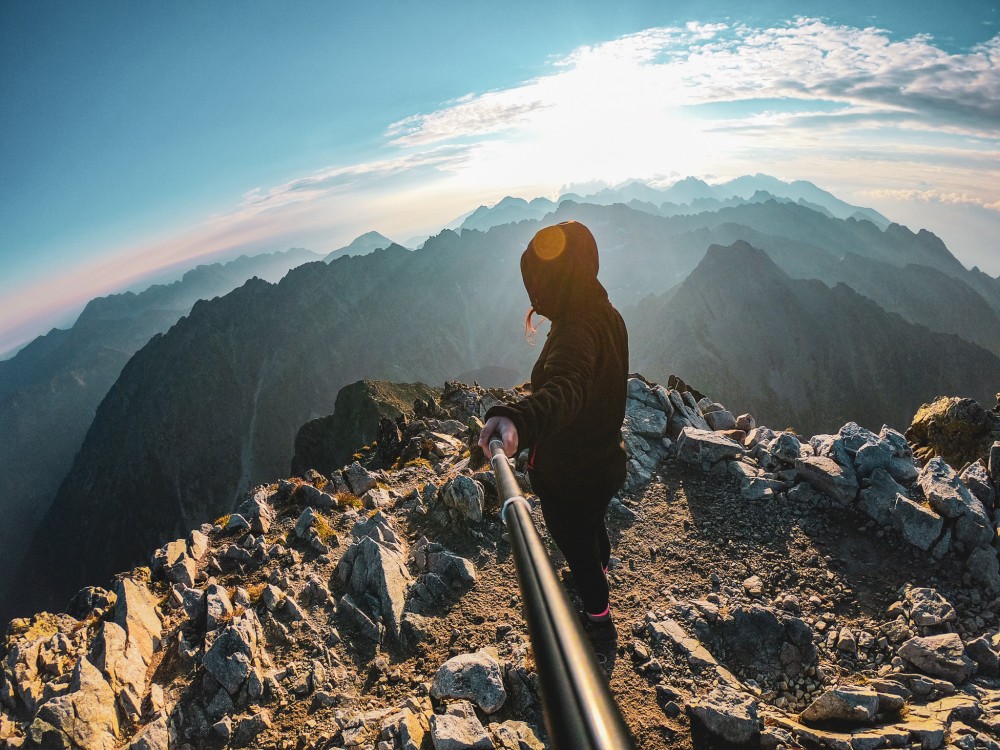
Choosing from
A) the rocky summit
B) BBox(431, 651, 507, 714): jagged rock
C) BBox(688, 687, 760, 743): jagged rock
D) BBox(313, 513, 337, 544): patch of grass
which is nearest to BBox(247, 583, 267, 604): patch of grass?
the rocky summit

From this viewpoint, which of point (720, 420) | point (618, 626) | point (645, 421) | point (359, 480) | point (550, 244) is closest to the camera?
point (550, 244)

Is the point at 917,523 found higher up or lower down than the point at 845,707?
higher up

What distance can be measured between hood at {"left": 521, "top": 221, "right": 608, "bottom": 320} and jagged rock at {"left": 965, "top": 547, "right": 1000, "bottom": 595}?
7.80 m

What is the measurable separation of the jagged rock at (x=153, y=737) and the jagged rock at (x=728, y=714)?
6532 millimetres

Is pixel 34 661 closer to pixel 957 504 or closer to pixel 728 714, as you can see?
pixel 728 714

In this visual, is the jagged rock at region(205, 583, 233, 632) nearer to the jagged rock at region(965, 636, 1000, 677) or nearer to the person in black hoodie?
the person in black hoodie

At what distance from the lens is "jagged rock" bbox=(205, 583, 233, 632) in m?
7.23

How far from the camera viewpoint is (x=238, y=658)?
632 centimetres

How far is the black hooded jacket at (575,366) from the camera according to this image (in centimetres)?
Result: 362

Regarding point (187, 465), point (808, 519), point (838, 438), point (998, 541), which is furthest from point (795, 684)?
point (187, 465)

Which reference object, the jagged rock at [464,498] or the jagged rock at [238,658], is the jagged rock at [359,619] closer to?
the jagged rock at [238,658]

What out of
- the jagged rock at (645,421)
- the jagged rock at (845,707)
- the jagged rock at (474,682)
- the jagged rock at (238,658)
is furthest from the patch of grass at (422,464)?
the jagged rock at (845,707)

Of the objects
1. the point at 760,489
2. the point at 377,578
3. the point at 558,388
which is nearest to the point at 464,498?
the point at 377,578

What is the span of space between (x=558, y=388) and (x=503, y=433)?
2.43 ft
